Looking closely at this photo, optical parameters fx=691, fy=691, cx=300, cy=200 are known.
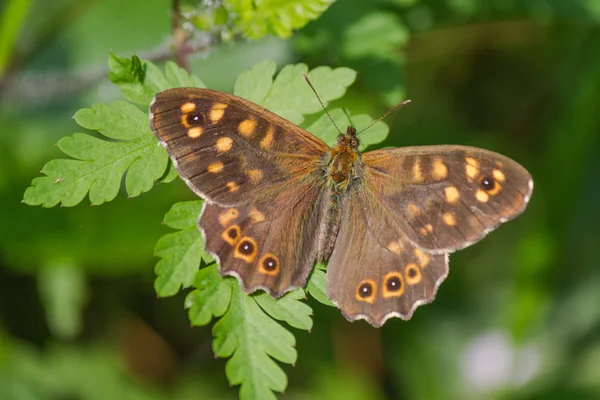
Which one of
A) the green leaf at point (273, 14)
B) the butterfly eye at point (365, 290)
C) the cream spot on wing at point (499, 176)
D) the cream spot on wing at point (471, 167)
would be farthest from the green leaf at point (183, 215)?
the cream spot on wing at point (499, 176)

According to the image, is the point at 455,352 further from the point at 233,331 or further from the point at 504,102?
the point at 233,331

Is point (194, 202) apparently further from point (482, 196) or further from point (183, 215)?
point (482, 196)

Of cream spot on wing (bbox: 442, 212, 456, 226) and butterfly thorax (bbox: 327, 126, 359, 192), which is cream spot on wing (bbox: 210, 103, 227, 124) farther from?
cream spot on wing (bbox: 442, 212, 456, 226)

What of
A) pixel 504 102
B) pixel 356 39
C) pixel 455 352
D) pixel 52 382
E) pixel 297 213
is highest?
pixel 356 39

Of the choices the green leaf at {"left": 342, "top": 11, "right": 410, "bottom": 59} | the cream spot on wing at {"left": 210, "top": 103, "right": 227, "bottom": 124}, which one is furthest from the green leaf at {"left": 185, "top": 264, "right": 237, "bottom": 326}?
the green leaf at {"left": 342, "top": 11, "right": 410, "bottom": 59}

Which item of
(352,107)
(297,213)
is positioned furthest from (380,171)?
(352,107)
